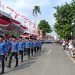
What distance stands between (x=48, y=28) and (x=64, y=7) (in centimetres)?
11639

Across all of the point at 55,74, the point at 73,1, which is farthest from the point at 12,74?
the point at 73,1

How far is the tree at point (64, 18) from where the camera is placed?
78562 millimetres

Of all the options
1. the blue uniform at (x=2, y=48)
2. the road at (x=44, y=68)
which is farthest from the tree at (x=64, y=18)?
the blue uniform at (x=2, y=48)

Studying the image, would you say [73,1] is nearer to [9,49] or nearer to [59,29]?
[59,29]

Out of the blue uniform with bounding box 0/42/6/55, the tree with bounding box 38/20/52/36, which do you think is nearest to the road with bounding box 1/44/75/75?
the blue uniform with bounding box 0/42/6/55

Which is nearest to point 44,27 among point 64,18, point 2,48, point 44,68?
point 64,18

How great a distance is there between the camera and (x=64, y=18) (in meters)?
80.4

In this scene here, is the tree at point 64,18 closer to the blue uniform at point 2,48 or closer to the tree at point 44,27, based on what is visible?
the blue uniform at point 2,48

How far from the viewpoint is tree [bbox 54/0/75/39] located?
258 ft

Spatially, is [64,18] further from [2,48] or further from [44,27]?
[44,27]


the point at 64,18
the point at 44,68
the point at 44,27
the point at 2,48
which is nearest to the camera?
the point at 2,48

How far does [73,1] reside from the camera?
2963 inches

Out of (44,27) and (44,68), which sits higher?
(44,27)

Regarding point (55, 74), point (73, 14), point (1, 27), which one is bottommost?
point (55, 74)
